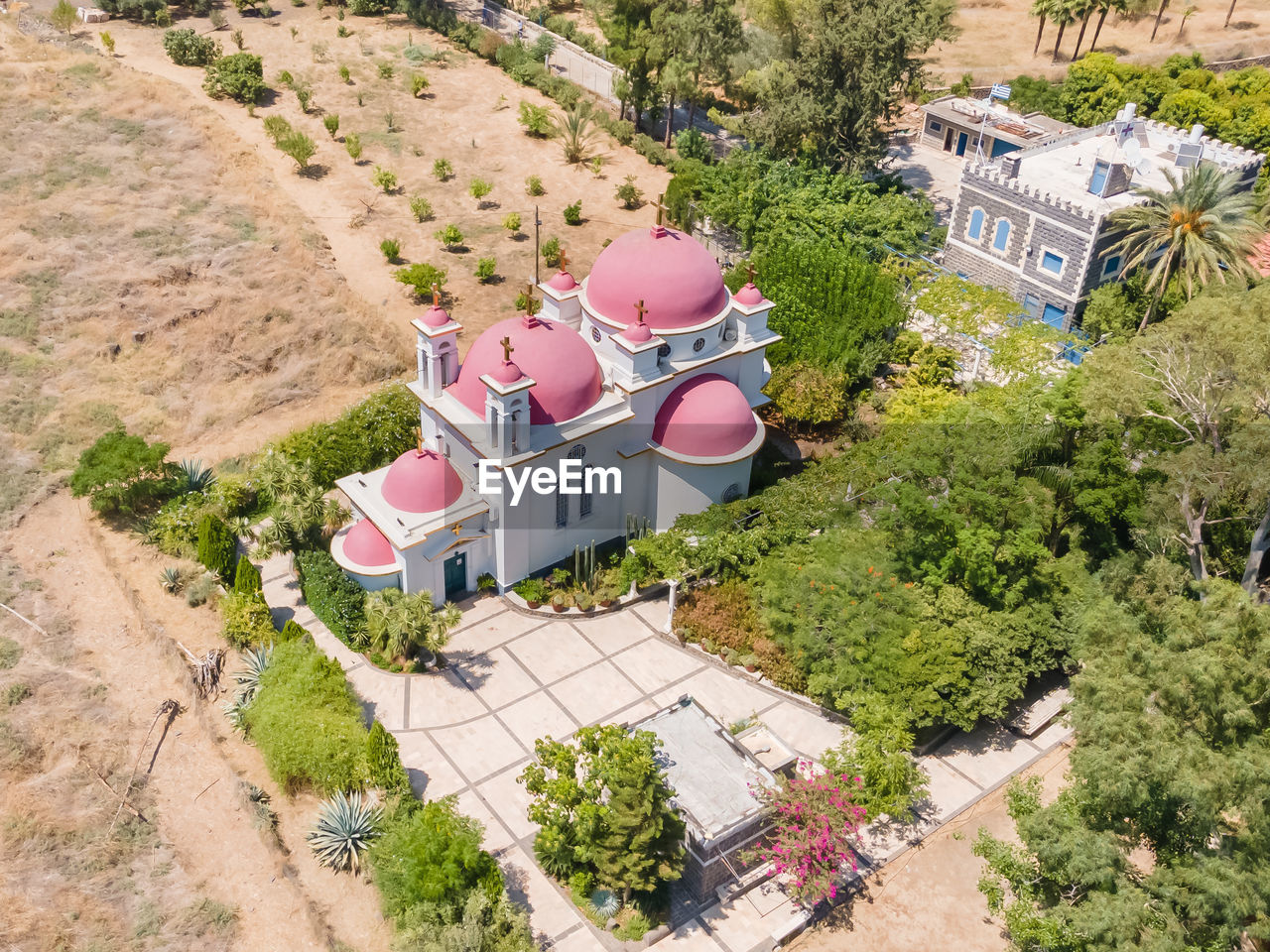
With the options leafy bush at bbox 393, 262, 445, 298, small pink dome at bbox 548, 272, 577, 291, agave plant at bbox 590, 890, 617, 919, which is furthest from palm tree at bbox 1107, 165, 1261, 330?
agave plant at bbox 590, 890, 617, 919

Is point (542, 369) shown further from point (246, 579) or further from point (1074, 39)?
point (1074, 39)

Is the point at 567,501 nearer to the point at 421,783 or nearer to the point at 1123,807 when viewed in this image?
the point at 421,783

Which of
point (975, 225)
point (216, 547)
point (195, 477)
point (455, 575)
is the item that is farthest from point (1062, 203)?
point (195, 477)

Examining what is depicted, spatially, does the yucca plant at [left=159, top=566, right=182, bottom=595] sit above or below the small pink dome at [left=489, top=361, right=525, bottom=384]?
below

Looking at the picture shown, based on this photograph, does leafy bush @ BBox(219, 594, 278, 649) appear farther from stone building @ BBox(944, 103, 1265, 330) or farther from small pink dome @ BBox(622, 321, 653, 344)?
stone building @ BBox(944, 103, 1265, 330)

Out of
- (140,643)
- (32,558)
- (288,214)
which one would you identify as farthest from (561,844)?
(288,214)

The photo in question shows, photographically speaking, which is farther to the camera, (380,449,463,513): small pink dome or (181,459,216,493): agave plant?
(181,459,216,493): agave plant

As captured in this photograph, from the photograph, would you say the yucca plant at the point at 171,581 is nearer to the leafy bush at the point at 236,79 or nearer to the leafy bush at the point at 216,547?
the leafy bush at the point at 216,547
